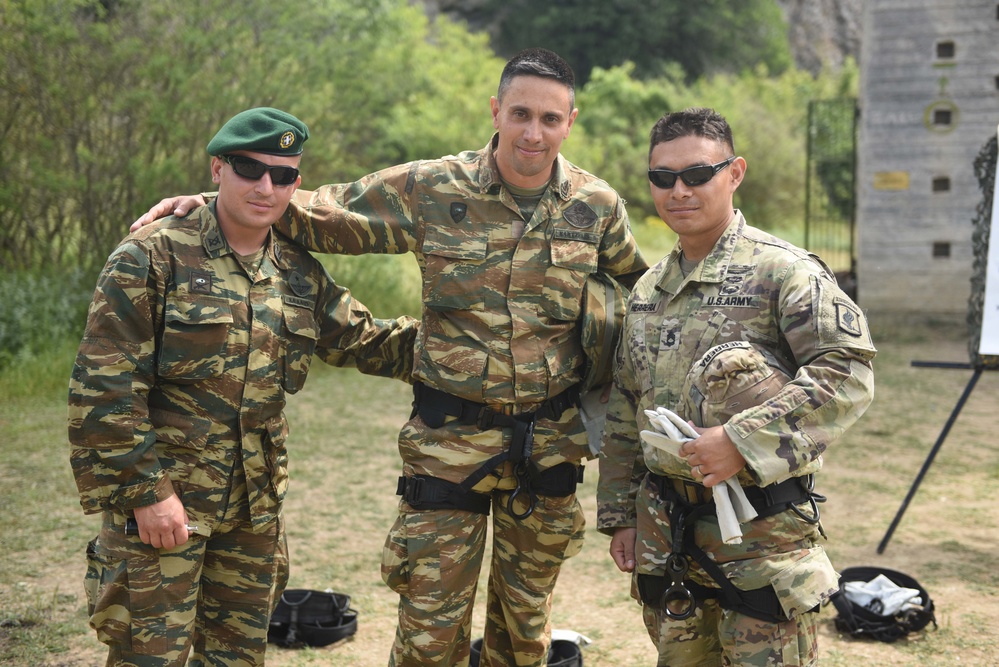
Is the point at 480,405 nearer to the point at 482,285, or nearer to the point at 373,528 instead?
the point at 482,285

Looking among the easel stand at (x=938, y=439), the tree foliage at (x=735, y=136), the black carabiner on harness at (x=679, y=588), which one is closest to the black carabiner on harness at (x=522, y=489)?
the black carabiner on harness at (x=679, y=588)

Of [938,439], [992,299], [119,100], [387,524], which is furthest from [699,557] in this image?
[119,100]

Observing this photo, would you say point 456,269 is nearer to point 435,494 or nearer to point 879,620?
point 435,494

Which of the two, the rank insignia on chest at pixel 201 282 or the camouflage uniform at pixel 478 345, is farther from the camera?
the camouflage uniform at pixel 478 345

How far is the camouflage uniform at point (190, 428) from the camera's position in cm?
312

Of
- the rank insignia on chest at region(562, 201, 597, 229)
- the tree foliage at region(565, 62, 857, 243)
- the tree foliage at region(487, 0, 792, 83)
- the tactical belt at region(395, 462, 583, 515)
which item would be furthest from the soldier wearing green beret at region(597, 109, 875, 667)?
the tree foliage at region(487, 0, 792, 83)

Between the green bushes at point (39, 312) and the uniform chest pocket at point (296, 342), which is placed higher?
the uniform chest pocket at point (296, 342)

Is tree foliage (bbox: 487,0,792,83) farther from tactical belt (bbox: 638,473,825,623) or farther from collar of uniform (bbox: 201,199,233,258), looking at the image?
tactical belt (bbox: 638,473,825,623)

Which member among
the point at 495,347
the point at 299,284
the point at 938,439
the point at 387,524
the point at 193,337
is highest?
the point at 299,284

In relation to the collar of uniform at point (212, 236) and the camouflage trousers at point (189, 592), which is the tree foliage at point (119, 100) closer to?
the collar of uniform at point (212, 236)

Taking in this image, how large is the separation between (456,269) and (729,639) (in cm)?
159

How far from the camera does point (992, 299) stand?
5.70m

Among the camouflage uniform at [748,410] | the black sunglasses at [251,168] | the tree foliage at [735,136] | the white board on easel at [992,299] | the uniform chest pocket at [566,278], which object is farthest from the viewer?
the tree foliage at [735,136]

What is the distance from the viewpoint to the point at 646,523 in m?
3.26
